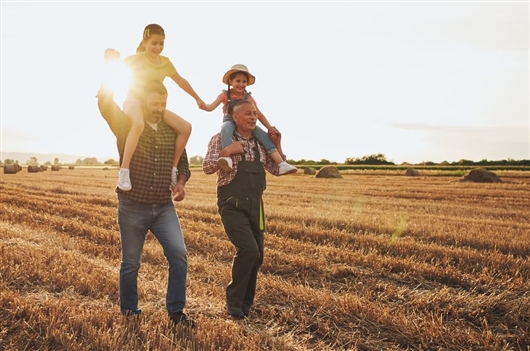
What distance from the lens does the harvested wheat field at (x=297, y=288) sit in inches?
157

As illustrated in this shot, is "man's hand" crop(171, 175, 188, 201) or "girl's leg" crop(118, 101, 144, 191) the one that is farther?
"man's hand" crop(171, 175, 188, 201)

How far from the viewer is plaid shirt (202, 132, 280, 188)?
4840 millimetres

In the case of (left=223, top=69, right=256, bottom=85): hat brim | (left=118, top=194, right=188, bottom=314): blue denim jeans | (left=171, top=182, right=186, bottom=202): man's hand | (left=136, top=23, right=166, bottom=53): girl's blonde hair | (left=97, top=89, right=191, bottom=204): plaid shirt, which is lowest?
(left=118, top=194, right=188, bottom=314): blue denim jeans

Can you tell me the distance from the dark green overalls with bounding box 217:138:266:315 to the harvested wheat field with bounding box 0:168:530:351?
0.23m

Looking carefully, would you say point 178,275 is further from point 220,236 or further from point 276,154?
point 220,236

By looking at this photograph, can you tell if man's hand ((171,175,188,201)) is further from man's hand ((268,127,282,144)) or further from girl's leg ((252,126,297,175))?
man's hand ((268,127,282,144))

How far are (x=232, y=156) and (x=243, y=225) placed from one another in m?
0.72

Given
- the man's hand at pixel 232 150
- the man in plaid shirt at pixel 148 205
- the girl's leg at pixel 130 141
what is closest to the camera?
the girl's leg at pixel 130 141

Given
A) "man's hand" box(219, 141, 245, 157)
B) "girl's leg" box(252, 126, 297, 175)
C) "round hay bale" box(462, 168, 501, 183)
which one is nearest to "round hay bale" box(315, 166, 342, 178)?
"round hay bale" box(462, 168, 501, 183)

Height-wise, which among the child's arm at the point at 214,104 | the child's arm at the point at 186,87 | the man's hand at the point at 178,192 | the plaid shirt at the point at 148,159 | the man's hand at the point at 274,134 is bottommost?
the man's hand at the point at 178,192

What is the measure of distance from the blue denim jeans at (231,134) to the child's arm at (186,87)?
582 millimetres

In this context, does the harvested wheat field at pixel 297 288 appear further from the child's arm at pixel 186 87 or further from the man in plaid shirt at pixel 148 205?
the child's arm at pixel 186 87

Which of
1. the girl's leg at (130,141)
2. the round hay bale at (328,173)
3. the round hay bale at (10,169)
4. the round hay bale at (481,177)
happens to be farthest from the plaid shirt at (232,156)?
the round hay bale at (10,169)

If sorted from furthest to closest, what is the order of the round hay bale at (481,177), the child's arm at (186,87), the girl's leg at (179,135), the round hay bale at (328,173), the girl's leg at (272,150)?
the round hay bale at (328,173) → the round hay bale at (481,177) → the child's arm at (186,87) → the girl's leg at (272,150) → the girl's leg at (179,135)
